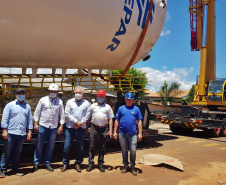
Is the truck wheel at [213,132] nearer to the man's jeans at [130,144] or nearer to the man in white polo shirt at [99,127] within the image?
the man's jeans at [130,144]

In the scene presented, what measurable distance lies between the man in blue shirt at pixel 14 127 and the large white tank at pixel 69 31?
0.76m

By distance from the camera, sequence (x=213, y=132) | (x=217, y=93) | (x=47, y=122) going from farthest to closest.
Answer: (x=217, y=93) < (x=213, y=132) < (x=47, y=122)

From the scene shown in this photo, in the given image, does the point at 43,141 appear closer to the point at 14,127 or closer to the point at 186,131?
the point at 14,127

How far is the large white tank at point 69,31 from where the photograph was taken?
3455 mm

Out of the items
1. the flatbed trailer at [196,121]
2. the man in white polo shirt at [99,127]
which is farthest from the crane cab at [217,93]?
the man in white polo shirt at [99,127]

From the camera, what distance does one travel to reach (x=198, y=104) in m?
12.1

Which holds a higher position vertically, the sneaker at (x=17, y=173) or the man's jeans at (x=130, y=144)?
the man's jeans at (x=130, y=144)

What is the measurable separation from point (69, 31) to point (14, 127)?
1.86 m

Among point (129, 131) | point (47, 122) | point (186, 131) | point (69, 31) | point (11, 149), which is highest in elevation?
point (69, 31)

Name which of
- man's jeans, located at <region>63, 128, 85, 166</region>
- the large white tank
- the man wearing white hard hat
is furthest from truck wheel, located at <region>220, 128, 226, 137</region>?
the man wearing white hard hat

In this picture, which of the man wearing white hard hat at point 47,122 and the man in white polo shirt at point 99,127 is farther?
the man in white polo shirt at point 99,127

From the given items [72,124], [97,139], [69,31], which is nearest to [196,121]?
[97,139]

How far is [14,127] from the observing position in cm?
392

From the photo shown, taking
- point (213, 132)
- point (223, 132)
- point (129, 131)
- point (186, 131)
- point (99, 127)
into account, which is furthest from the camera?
point (186, 131)
